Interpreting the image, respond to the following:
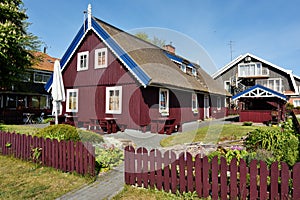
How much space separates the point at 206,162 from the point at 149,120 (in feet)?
33.4

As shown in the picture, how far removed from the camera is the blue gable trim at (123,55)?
12.8 meters

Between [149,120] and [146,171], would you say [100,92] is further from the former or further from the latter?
[146,171]

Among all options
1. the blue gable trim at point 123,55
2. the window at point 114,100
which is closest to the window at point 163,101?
the window at point 114,100

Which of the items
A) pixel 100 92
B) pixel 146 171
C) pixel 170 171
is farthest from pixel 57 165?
pixel 100 92

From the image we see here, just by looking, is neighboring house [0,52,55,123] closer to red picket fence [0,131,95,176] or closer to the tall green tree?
the tall green tree

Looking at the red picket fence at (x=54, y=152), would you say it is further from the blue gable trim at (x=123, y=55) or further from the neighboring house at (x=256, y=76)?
the neighboring house at (x=256, y=76)

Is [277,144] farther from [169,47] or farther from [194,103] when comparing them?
[169,47]

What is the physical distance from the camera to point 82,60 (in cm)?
1683

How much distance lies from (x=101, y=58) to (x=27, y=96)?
1776 cm

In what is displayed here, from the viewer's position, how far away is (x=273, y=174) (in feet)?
13.1

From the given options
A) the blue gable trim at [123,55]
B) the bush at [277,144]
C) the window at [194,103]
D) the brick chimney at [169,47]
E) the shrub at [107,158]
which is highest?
the brick chimney at [169,47]

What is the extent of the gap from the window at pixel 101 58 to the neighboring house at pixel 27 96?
11871mm

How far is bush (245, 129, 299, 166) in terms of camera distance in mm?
5886

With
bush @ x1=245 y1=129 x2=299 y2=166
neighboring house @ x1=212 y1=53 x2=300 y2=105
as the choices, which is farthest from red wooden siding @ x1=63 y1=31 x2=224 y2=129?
neighboring house @ x1=212 y1=53 x2=300 y2=105
